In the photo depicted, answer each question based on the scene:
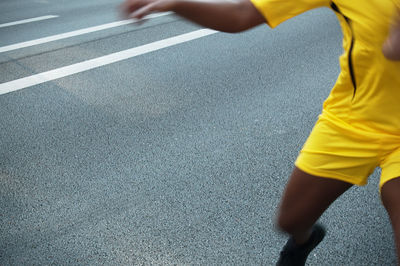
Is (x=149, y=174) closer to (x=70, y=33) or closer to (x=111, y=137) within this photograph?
(x=111, y=137)

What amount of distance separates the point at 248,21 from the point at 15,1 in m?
10.1

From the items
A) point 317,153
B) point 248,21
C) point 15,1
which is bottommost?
point 15,1

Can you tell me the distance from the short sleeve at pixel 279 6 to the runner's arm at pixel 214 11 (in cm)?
2

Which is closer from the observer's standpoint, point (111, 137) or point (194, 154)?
point (194, 154)

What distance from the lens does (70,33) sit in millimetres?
7691

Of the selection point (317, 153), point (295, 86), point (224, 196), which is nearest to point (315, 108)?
point (295, 86)

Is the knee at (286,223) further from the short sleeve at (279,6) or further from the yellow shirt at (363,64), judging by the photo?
the short sleeve at (279,6)

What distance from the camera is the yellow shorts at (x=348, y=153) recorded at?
1.92 m

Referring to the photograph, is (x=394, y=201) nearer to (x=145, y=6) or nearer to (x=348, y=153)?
(x=348, y=153)

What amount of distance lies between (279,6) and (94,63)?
471 cm

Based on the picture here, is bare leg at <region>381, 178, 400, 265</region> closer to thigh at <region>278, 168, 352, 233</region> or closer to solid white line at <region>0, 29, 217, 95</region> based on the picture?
thigh at <region>278, 168, 352, 233</region>

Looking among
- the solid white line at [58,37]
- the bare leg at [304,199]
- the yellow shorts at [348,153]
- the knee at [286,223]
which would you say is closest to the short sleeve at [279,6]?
the yellow shorts at [348,153]

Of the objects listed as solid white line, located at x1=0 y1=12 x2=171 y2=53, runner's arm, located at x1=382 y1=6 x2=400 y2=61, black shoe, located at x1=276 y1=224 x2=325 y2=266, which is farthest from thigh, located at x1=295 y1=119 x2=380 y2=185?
solid white line, located at x1=0 y1=12 x2=171 y2=53

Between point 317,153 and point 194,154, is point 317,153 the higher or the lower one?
the higher one
